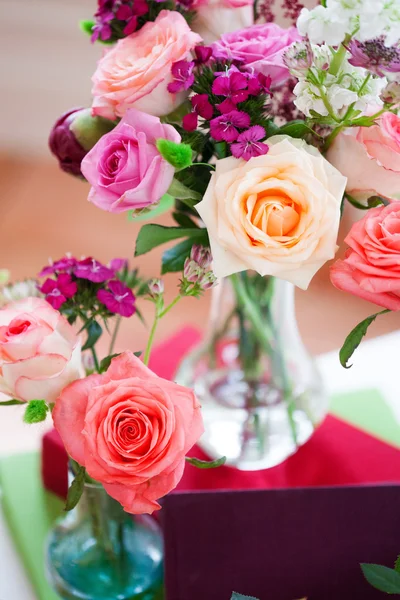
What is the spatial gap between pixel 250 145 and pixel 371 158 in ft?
0.30

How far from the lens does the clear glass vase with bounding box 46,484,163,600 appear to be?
1.98 feet

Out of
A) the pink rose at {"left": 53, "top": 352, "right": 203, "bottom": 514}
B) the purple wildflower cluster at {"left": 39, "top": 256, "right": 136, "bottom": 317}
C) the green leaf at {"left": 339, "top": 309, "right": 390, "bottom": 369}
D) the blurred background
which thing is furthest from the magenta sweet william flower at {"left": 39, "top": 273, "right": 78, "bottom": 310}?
the blurred background

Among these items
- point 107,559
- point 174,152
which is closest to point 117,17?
point 174,152

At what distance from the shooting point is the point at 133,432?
42 cm

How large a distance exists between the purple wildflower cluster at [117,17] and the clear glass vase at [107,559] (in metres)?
0.39

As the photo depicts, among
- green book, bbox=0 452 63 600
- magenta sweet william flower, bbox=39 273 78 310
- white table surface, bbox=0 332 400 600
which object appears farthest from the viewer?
white table surface, bbox=0 332 400 600

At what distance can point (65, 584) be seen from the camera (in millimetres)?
628

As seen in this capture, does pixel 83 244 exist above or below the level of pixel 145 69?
below

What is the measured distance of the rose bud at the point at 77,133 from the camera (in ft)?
1.83

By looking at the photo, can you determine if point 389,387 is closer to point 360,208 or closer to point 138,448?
point 360,208

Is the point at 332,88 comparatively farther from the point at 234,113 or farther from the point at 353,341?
the point at 353,341

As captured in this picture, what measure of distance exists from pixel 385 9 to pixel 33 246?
5.89 feet

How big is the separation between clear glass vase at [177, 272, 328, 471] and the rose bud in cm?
19

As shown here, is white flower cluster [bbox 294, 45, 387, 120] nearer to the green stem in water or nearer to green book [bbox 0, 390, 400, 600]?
the green stem in water
